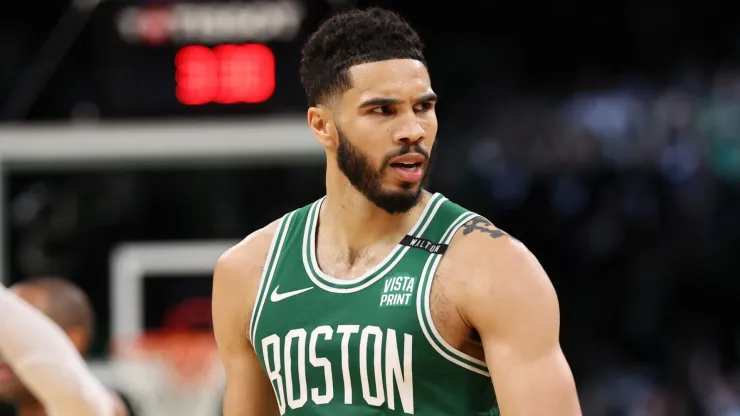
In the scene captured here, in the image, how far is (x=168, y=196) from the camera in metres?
7.32

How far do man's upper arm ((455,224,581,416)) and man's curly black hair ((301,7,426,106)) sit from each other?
21.3 inches

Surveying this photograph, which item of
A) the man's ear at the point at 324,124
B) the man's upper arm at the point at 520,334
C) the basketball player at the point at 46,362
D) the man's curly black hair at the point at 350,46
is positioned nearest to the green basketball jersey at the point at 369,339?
the man's upper arm at the point at 520,334

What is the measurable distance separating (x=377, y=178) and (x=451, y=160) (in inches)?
223

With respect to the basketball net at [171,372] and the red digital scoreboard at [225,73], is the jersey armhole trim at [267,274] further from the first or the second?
the basketball net at [171,372]

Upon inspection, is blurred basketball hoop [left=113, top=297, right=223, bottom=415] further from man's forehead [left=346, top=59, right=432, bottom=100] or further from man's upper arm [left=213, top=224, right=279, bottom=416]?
man's forehead [left=346, top=59, right=432, bottom=100]

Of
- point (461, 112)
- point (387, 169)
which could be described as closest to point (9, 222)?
point (461, 112)

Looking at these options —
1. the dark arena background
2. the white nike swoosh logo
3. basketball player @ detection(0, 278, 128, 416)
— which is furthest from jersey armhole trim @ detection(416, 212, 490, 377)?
the dark arena background

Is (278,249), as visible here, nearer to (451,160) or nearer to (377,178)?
(377,178)

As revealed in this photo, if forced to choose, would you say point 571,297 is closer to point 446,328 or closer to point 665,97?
point 665,97

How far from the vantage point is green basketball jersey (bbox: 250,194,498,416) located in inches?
109

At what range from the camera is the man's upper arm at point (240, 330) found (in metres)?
3.10

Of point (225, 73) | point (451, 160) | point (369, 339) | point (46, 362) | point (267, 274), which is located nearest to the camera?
point (369, 339)

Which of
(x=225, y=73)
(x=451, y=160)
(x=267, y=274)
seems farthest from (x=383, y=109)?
(x=451, y=160)

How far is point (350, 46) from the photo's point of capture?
2.93 m
